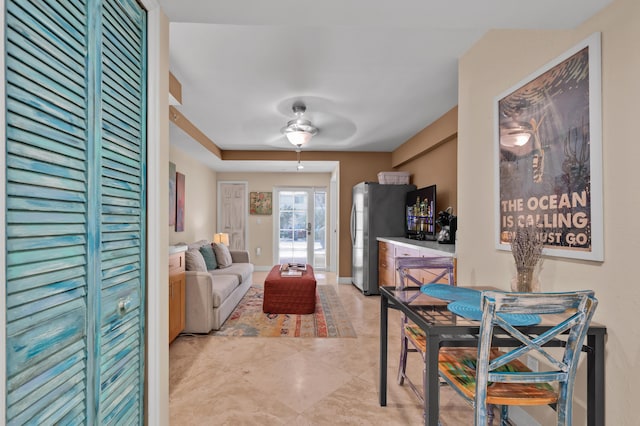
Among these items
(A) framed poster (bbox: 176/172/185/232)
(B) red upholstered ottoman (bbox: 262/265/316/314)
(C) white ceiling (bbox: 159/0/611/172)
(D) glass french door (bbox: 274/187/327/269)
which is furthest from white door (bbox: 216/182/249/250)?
(B) red upholstered ottoman (bbox: 262/265/316/314)

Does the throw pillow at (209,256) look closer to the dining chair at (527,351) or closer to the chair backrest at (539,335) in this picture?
the dining chair at (527,351)

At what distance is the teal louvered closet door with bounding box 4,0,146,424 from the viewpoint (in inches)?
30.2

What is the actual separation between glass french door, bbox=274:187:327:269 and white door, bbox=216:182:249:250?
2.50ft

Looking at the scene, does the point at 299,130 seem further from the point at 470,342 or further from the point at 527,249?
the point at 470,342

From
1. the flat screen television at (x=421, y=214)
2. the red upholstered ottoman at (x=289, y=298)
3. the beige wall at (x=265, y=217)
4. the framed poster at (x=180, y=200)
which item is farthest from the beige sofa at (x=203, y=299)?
the beige wall at (x=265, y=217)

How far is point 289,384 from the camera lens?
7.88 ft

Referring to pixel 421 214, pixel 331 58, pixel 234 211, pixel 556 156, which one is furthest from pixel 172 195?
pixel 556 156

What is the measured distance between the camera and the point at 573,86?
5.03ft

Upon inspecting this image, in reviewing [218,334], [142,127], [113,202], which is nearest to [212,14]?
[142,127]

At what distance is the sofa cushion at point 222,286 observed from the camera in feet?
11.4

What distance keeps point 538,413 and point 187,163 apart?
548 cm

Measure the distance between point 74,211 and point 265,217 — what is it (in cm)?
667

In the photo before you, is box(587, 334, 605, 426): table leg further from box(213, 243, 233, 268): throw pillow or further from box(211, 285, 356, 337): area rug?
box(213, 243, 233, 268): throw pillow

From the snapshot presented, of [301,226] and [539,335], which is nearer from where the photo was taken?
[539,335]
